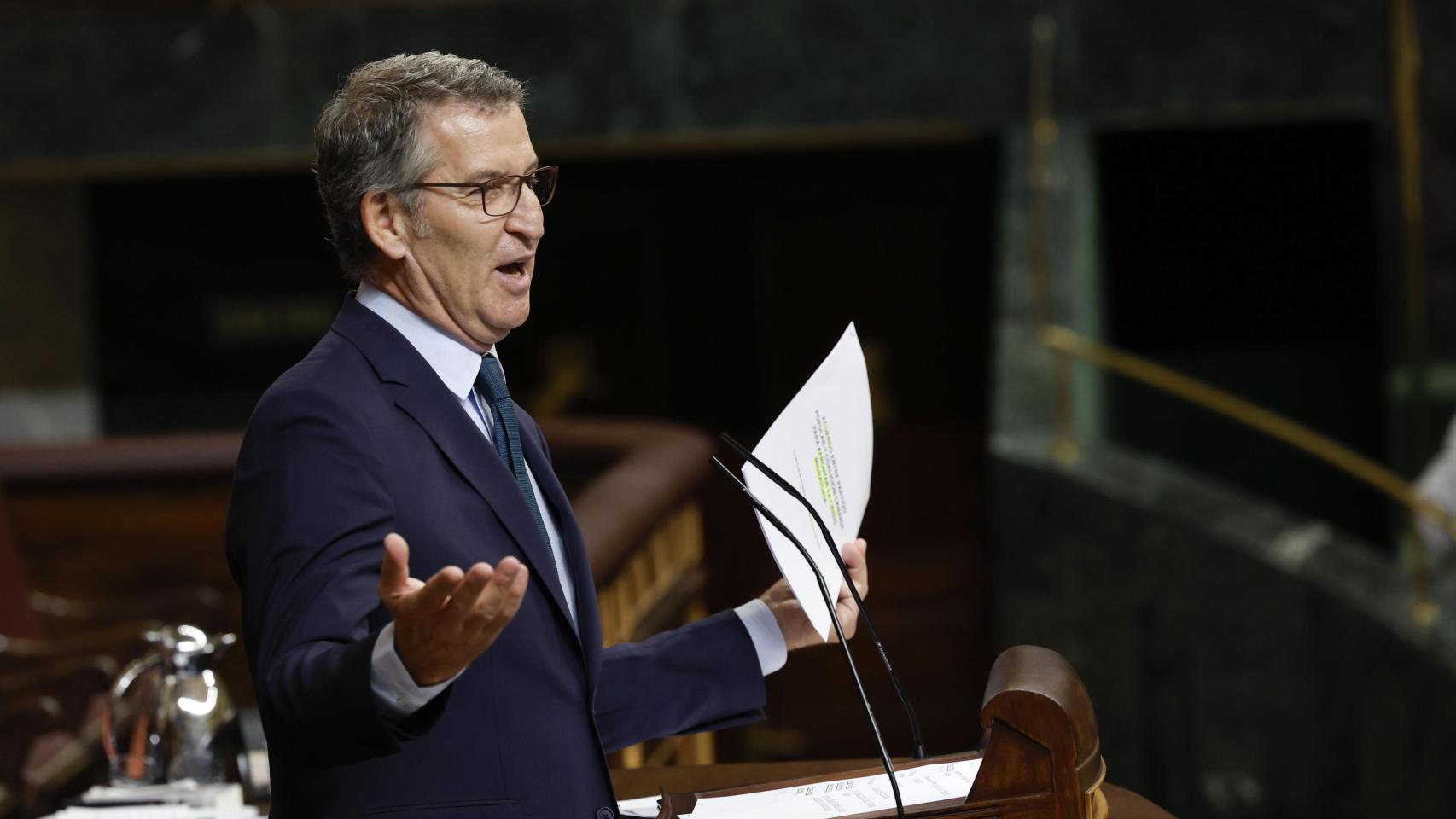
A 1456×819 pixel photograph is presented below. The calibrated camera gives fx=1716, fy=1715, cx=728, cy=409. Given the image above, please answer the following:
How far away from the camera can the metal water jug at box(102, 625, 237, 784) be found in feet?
7.45

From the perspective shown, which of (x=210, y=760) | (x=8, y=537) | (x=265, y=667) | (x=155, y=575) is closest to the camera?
(x=265, y=667)

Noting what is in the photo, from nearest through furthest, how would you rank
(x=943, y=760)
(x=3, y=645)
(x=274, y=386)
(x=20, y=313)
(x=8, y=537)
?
1. (x=274, y=386)
2. (x=943, y=760)
3. (x=3, y=645)
4. (x=8, y=537)
5. (x=20, y=313)

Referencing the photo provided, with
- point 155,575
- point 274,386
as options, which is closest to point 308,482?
point 274,386

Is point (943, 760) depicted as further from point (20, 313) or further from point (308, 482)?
point (20, 313)

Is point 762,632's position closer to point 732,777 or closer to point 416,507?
point 732,777

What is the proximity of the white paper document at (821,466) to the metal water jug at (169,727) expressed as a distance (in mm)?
1035

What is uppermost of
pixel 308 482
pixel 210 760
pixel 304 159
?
pixel 304 159

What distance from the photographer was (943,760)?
1569mm

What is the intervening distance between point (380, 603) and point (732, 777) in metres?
0.63

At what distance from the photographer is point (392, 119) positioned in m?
1.49

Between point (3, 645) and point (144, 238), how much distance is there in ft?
12.1

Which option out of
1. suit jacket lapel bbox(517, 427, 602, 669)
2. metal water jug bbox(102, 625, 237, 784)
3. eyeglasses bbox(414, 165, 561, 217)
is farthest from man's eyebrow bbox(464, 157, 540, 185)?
metal water jug bbox(102, 625, 237, 784)

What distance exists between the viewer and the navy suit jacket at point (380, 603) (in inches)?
50.7

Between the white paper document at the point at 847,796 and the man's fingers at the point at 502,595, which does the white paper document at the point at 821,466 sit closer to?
the white paper document at the point at 847,796
